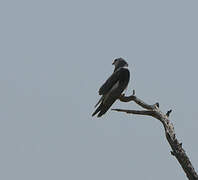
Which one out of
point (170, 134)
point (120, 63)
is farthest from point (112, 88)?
point (170, 134)

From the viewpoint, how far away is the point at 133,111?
40.5 ft

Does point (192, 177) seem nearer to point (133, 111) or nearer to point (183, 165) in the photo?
point (183, 165)

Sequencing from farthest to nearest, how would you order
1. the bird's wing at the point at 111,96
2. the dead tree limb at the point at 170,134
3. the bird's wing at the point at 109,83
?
1. the bird's wing at the point at 109,83
2. the bird's wing at the point at 111,96
3. the dead tree limb at the point at 170,134

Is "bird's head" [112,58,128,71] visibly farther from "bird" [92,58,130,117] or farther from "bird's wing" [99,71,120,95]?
"bird's wing" [99,71,120,95]

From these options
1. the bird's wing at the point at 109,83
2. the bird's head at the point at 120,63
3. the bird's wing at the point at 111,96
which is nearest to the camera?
the bird's wing at the point at 111,96

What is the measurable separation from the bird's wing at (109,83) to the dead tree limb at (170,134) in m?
2.27

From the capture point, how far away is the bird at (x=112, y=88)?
15156mm

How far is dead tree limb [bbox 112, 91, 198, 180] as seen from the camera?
414 inches

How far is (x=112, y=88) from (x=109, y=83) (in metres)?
0.20

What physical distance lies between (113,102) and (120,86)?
1.79 feet

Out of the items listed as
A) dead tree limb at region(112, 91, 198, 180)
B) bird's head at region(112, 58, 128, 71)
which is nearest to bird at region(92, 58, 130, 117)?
bird's head at region(112, 58, 128, 71)

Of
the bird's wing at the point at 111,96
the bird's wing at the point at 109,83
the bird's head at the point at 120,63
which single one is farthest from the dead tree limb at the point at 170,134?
the bird's head at the point at 120,63

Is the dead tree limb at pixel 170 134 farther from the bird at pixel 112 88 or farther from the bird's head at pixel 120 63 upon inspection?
the bird's head at pixel 120 63

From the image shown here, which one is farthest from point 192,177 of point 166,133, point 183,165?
point 166,133
